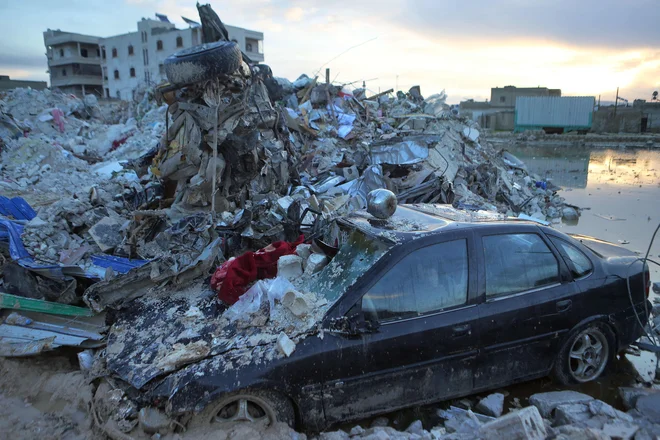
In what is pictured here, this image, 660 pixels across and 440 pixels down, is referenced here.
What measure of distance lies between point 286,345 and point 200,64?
5250mm

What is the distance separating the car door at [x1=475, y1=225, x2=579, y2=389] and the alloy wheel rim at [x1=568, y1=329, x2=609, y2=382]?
0.94 ft

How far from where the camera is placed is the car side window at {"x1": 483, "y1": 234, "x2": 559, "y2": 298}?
128 inches

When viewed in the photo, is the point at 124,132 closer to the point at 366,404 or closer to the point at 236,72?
the point at 236,72

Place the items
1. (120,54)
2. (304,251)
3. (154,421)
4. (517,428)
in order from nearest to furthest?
(517,428)
(154,421)
(304,251)
(120,54)

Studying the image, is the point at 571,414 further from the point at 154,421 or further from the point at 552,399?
the point at 154,421

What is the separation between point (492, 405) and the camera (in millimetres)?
3260

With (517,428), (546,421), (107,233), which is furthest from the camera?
(107,233)

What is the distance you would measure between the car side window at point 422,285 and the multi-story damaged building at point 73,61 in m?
61.7

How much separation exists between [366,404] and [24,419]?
8.22 ft

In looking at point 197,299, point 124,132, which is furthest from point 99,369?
point 124,132

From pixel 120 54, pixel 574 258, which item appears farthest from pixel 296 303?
pixel 120 54

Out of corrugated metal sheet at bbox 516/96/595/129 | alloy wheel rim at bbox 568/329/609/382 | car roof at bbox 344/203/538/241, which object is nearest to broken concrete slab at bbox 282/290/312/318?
car roof at bbox 344/203/538/241

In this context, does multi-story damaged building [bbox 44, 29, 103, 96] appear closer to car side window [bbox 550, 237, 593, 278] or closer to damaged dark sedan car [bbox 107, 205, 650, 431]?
damaged dark sedan car [bbox 107, 205, 650, 431]

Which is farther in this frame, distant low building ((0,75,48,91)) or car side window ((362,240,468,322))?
distant low building ((0,75,48,91))
